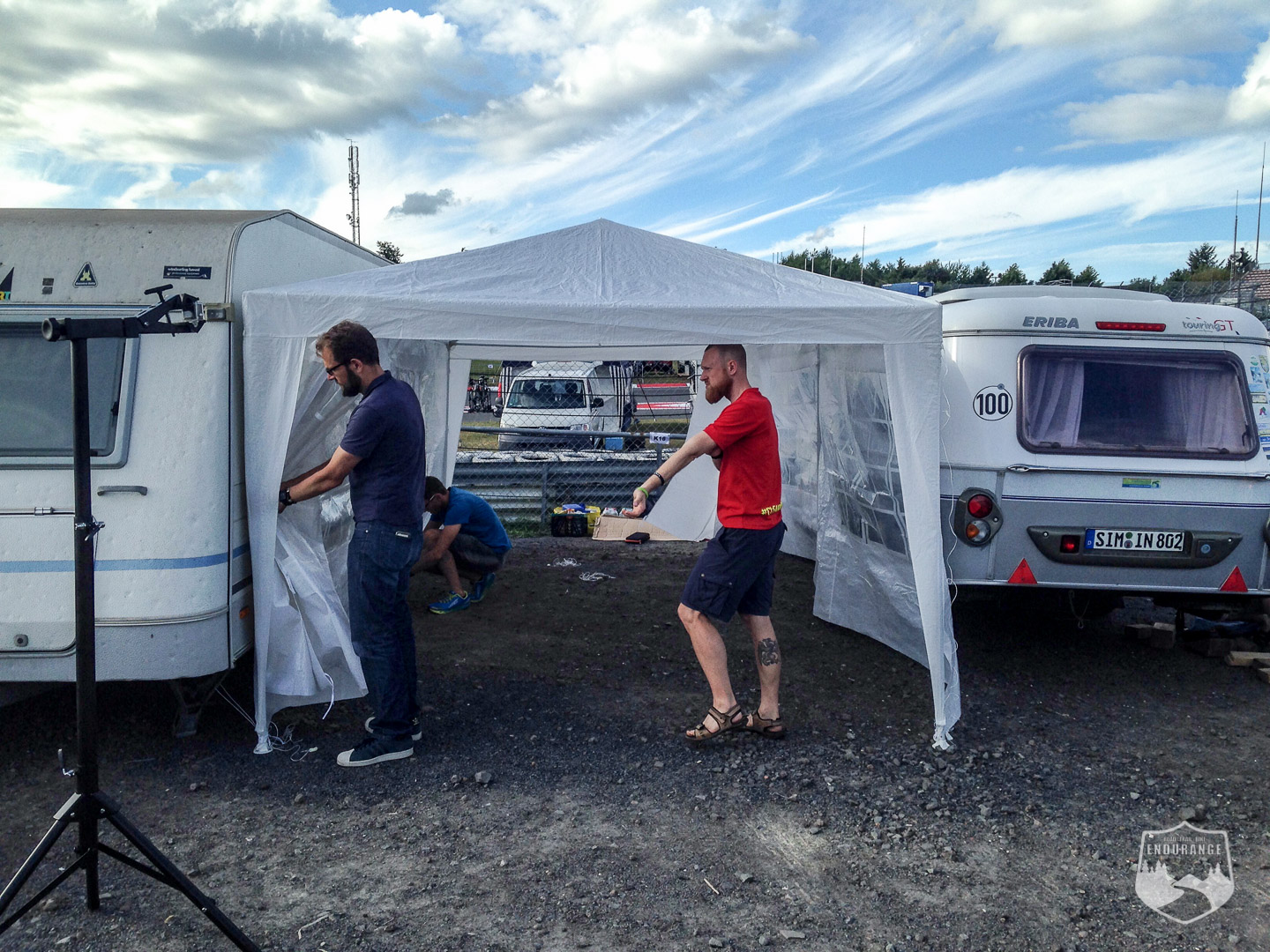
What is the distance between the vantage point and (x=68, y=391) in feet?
13.0

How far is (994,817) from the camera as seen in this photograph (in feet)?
12.5

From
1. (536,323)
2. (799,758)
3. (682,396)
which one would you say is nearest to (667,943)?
(799,758)

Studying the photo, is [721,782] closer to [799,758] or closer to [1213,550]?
[799,758]

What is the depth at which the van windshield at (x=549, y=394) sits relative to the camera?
44.9ft

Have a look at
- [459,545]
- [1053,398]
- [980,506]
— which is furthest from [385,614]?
[1053,398]

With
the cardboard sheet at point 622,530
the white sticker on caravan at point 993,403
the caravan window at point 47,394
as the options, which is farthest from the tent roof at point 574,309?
the cardboard sheet at point 622,530

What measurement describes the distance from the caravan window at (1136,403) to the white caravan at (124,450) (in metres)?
4.31

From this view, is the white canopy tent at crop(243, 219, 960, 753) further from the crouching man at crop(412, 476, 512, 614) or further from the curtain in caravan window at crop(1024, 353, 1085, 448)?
the crouching man at crop(412, 476, 512, 614)

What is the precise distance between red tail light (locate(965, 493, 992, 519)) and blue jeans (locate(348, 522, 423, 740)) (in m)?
3.07

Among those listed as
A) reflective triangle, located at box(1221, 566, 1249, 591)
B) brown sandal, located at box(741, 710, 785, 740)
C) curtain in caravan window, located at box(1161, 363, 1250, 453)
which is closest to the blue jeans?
brown sandal, located at box(741, 710, 785, 740)

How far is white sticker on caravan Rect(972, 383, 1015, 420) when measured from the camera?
5184mm

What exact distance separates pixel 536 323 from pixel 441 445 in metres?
4.17

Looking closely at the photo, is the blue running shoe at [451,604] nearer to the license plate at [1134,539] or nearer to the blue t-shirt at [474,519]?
the blue t-shirt at [474,519]

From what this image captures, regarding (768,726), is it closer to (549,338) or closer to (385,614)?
(385,614)
